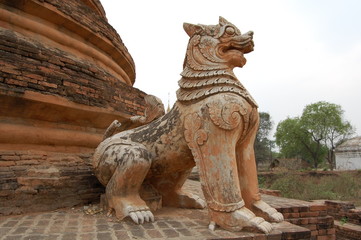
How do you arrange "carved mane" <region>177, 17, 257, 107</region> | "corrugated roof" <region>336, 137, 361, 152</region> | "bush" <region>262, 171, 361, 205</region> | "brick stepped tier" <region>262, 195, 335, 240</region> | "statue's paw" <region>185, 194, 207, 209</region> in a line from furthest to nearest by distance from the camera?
1. "corrugated roof" <region>336, 137, 361, 152</region>
2. "bush" <region>262, 171, 361, 205</region>
3. "brick stepped tier" <region>262, 195, 335, 240</region>
4. "statue's paw" <region>185, 194, 207, 209</region>
5. "carved mane" <region>177, 17, 257, 107</region>

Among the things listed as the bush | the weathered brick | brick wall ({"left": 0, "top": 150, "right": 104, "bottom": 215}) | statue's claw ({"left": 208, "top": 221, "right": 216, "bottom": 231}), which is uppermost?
the weathered brick

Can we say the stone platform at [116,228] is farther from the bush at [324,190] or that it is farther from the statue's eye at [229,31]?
the bush at [324,190]

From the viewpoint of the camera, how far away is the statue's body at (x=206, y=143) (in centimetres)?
263

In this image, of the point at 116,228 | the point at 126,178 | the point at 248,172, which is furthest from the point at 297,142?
the point at 116,228

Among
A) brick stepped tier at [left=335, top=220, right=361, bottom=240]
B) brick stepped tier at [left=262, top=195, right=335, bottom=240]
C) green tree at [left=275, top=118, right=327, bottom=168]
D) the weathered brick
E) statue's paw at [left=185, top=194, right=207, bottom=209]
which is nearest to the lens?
the weathered brick

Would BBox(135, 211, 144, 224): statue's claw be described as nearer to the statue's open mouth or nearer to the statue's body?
the statue's body

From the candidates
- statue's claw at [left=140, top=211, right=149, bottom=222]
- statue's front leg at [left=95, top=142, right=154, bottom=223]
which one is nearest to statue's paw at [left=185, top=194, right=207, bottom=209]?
statue's front leg at [left=95, top=142, right=154, bottom=223]

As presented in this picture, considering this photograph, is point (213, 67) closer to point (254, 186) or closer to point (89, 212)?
point (254, 186)

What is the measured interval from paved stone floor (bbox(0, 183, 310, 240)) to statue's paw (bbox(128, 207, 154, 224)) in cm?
5

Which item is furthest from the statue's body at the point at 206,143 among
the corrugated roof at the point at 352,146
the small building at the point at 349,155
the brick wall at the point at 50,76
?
the corrugated roof at the point at 352,146

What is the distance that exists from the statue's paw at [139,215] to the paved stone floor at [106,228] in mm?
50

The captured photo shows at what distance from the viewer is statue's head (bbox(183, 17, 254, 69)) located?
2955mm

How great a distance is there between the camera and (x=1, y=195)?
3125mm

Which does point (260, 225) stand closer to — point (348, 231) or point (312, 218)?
point (312, 218)
